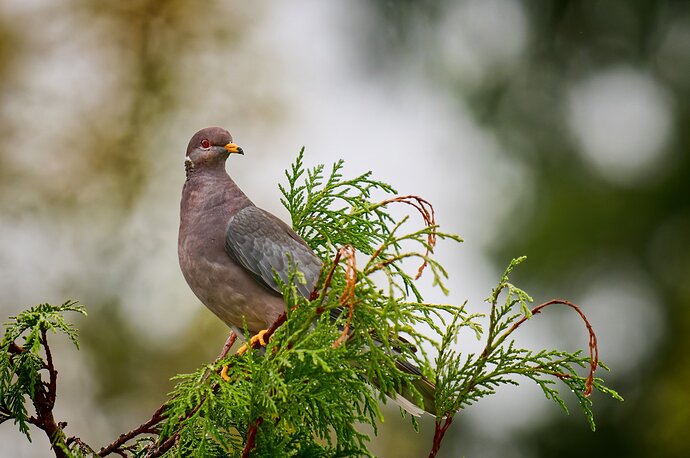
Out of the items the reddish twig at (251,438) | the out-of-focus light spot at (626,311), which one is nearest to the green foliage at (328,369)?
the reddish twig at (251,438)

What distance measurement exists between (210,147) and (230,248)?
34cm

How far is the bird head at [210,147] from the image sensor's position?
2738 mm

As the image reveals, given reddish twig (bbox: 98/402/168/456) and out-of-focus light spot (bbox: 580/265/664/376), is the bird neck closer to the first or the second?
reddish twig (bbox: 98/402/168/456)

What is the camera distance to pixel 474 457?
6156 mm

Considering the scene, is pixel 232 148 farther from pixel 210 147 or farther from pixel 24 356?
pixel 24 356

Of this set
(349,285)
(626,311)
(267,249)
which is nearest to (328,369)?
(349,285)

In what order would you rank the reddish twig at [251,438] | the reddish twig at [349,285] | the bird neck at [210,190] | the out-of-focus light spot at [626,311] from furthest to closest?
the out-of-focus light spot at [626,311] → the bird neck at [210,190] → the reddish twig at [251,438] → the reddish twig at [349,285]

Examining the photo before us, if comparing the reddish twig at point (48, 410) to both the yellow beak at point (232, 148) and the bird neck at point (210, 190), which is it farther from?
the yellow beak at point (232, 148)

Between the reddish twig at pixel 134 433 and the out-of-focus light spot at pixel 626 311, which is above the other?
the out-of-focus light spot at pixel 626 311

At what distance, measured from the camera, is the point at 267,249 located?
8.40 feet

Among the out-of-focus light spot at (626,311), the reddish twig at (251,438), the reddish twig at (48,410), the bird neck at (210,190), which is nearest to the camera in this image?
the reddish twig at (251,438)

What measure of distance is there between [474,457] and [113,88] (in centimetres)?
453

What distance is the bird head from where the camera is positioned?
8.98ft

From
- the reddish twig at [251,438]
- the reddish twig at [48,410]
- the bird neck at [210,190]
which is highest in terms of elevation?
the bird neck at [210,190]
